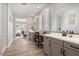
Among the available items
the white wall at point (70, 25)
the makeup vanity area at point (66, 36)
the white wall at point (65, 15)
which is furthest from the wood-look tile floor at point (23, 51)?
the white wall at point (70, 25)

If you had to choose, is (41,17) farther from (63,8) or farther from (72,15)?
(72,15)

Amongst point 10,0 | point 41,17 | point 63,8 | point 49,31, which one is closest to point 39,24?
point 41,17

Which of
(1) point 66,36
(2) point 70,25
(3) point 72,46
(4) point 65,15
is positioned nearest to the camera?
(3) point 72,46

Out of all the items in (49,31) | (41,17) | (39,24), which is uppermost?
(41,17)

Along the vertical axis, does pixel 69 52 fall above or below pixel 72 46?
below

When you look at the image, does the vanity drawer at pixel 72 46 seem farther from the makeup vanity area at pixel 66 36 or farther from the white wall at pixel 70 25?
the white wall at pixel 70 25

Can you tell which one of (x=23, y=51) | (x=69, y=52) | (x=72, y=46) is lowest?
(x=23, y=51)

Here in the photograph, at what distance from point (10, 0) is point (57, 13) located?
203 cm

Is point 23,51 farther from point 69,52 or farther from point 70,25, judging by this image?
point 69,52

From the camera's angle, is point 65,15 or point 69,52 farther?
point 65,15

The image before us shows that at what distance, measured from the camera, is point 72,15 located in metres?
2.78

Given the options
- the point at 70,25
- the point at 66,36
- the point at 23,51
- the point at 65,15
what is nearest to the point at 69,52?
the point at 66,36

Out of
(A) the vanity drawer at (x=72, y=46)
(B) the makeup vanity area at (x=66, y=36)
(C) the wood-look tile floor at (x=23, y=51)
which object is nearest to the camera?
(A) the vanity drawer at (x=72, y=46)

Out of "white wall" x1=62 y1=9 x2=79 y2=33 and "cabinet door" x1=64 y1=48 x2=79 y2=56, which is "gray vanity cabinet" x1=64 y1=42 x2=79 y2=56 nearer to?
"cabinet door" x1=64 y1=48 x2=79 y2=56
